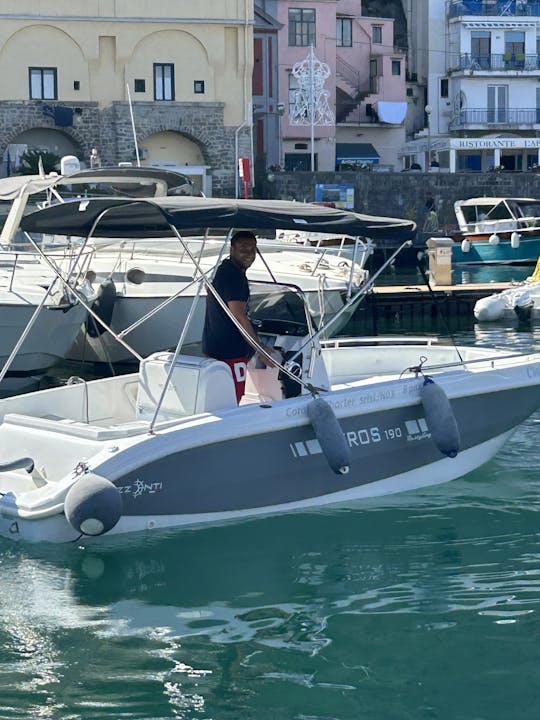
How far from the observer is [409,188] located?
4506cm

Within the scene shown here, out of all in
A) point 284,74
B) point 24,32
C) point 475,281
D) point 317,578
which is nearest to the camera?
point 317,578

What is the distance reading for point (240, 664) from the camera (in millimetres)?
6070

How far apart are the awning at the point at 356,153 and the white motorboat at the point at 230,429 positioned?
46011 millimetres

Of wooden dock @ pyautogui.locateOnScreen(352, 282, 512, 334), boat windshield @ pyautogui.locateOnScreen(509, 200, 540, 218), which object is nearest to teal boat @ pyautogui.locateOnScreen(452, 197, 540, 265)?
boat windshield @ pyautogui.locateOnScreen(509, 200, 540, 218)

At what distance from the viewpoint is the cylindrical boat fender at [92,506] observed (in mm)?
6996

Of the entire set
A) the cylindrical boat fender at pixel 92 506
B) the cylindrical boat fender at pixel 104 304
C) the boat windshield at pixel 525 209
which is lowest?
the cylindrical boat fender at pixel 92 506

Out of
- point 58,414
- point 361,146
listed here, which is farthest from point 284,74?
point 58,414

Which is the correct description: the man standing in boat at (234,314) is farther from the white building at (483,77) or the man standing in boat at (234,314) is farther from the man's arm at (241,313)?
the white building at (483,77)

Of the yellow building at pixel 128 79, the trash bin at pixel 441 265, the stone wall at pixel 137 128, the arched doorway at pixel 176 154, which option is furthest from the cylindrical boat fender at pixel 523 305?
the arched doorway at pixel 176 154

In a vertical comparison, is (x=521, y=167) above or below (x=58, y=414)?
above

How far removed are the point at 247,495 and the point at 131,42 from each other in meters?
35.7

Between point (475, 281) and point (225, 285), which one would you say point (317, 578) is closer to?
point (225, 285)

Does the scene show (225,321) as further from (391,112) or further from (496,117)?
(496,117)

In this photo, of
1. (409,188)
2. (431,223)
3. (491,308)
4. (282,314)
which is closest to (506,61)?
(409,188)
